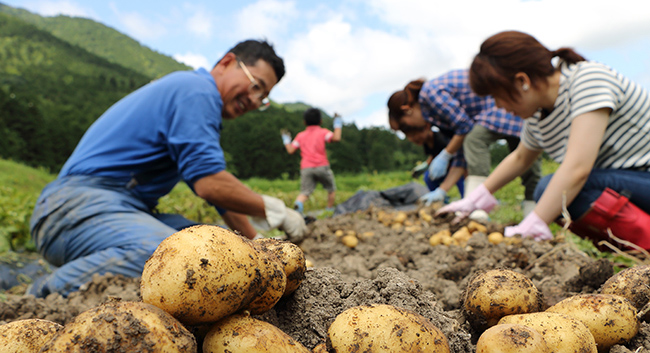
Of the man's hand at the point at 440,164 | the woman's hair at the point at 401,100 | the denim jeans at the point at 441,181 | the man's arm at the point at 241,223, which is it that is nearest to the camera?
the man's arm at the point at 241,223

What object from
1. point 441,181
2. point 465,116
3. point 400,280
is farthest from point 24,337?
point 441,181

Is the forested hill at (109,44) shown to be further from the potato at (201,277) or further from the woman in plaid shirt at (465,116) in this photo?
the potato at (201,277)

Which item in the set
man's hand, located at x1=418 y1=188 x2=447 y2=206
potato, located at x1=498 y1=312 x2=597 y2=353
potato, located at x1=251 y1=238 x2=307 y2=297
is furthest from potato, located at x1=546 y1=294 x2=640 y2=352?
man's hand, located at x1=418 y1=188 x2=447 y2=206

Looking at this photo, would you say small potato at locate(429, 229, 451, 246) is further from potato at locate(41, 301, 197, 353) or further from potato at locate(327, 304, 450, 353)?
potato at locate(41, 301, 197, 353)

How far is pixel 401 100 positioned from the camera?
15.7 ft

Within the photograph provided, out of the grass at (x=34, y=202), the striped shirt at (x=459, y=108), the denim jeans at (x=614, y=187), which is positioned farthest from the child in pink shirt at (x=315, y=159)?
the denim jeans at (x=614, y=187)

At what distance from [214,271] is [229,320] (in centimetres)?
11

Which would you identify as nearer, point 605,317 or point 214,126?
point 605,317

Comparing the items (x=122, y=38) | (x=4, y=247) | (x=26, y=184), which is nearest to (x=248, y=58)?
(x=4, y=247)

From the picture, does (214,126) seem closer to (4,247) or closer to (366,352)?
(366,352)

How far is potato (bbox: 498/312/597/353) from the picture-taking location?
0.90m

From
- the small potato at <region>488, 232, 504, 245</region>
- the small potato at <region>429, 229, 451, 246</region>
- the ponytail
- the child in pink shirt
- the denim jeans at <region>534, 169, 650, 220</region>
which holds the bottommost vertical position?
the child in pink shirt

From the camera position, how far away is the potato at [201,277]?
788 millimetres

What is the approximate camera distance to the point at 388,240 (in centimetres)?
330
